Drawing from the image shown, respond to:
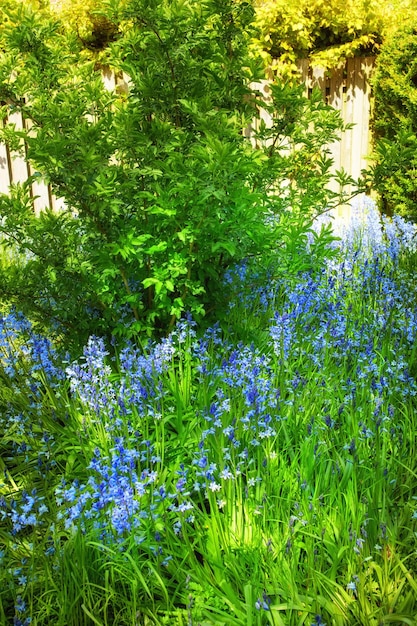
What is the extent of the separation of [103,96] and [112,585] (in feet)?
7.96

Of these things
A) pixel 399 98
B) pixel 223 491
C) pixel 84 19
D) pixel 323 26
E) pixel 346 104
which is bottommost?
pixel 223 491

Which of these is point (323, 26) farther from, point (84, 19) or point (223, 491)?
point (223, 491)

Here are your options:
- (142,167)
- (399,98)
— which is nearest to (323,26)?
(399,98)

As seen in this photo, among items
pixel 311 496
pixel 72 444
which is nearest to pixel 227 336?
pixel 72 444

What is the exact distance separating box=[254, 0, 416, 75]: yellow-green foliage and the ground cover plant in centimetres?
471

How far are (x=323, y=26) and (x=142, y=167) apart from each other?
17.1 ft

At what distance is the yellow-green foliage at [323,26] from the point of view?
6.83 metres

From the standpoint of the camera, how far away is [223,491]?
7.10ft

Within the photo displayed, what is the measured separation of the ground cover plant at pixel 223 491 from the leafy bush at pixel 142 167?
0.95 ft

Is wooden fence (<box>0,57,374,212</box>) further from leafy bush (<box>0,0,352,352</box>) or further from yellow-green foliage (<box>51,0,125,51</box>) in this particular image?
leafy bush (<box>0,0,352,352</box>)

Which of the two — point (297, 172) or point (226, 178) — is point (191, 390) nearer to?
point (226, 178)

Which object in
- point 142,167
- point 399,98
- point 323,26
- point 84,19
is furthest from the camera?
point 84,19

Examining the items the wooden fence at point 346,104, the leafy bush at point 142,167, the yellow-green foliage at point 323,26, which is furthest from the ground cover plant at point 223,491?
the yellow-green foliage at point 323,26

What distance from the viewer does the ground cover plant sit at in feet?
6.32
